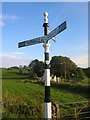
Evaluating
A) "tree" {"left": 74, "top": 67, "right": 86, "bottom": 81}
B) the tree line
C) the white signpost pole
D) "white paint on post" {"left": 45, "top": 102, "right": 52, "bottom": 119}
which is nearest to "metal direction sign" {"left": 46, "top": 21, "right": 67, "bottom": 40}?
the white signpost pole

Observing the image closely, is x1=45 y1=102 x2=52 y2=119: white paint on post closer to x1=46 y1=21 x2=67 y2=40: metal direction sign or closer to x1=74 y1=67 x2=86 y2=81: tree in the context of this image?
x1=46 y1=21 x2=67 y2=40: metal direction sign

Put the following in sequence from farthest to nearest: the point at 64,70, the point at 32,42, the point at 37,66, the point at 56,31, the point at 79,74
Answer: the point at 64,70
the point at 79,74
the point at 37,66
the point at 32,42
the point at 56,31

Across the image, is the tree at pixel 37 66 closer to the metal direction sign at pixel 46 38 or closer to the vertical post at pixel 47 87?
the metal direction sign at pixel 46 38

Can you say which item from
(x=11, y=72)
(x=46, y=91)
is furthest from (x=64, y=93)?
(x=46, y=91)

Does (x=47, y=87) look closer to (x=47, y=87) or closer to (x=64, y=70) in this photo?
(x=47, y=87)

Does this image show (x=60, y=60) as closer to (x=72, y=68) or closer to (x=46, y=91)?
(x=72, y=68)

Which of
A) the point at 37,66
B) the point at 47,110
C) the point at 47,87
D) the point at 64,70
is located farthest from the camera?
the point at 64,70

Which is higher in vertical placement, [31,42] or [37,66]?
[37,66]

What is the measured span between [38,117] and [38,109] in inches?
26.7

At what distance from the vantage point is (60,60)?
5956 cm

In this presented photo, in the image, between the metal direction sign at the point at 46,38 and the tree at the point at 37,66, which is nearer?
the metal direction sign at the point at 46,38

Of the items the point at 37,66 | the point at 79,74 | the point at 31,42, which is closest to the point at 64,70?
the point at 79,74

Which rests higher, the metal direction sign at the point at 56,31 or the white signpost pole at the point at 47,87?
the metal direction sign at the point at 56,31

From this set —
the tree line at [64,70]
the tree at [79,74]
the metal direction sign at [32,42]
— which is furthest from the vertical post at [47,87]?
the tree at [79,74]
